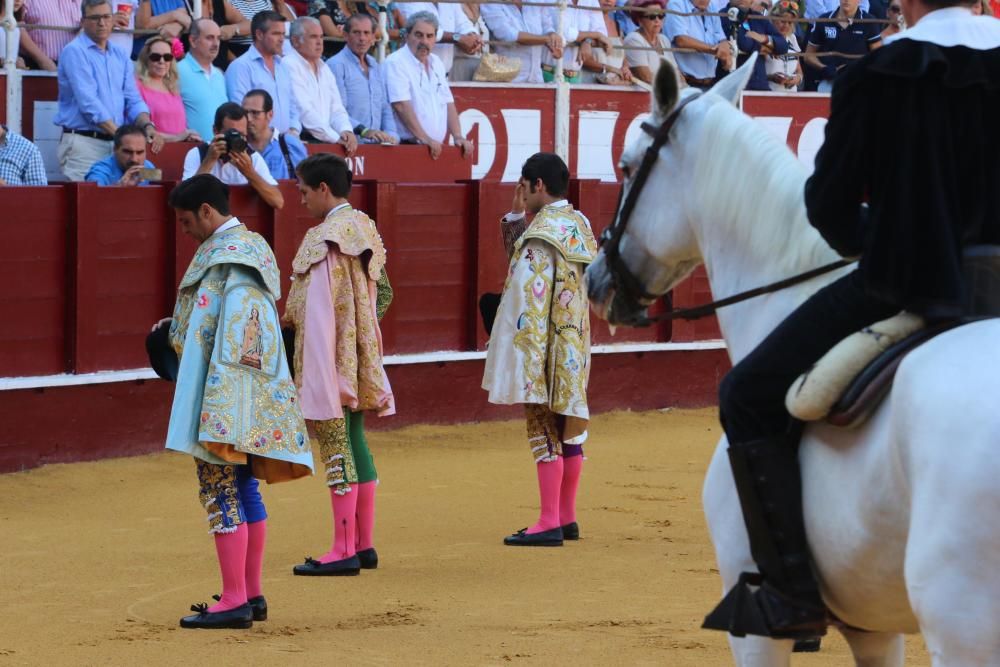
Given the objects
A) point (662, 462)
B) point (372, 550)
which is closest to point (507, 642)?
point (372, 550)

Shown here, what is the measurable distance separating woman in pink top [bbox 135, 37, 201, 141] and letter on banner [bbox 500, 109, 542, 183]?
11.1ft

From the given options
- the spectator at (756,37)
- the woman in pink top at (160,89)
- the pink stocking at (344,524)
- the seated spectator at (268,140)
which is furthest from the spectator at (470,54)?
the pink stocking at (344,524)

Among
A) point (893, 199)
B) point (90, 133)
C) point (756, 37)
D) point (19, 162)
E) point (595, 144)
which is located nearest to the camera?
point (893, 199)

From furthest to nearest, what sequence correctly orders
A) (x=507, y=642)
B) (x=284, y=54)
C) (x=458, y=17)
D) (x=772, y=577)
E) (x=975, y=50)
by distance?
(x=458, y=17)
(x=284, y=54)
(x=507, y=642)
(x=772, y=577)
(x=975, y=50)

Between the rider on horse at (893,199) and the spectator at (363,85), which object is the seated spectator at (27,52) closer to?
the spectator at (363,85)

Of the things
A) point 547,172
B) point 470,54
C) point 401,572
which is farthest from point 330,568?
point 470,54

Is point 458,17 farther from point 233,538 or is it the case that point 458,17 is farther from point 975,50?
point 975,50

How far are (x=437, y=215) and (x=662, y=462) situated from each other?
2376 mm

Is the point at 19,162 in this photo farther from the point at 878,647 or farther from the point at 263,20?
the point at 878,647

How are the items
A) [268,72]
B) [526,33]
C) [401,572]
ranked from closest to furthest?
[401,572]
[268,72]
[526,33]

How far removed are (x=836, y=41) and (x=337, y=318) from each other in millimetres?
9712

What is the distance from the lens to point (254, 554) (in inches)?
231

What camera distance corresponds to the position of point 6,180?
9.14 metres

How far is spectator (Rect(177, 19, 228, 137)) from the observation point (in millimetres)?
10195
